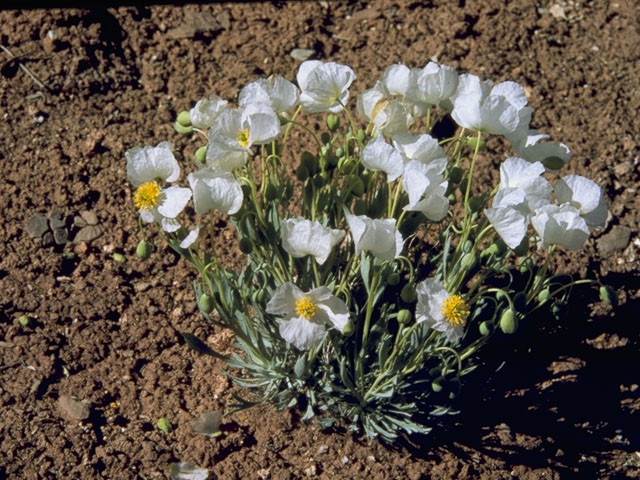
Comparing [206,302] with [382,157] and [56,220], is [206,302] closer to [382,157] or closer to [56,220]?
[382,157]

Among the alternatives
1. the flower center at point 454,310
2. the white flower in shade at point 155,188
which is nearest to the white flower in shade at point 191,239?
the white flower in shade at point 155,188

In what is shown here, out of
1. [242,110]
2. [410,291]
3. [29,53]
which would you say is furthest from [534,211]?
[29,53]

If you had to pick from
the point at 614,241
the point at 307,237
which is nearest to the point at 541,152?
the point at 307,237

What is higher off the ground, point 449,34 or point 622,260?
point 449,34

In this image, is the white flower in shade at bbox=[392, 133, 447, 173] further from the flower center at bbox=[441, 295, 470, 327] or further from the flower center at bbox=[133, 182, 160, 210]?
the flower center at bbox=[133, 182, 160, 210]

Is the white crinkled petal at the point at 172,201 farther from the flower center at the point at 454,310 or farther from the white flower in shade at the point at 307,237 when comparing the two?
the flower center at the point at 454,310

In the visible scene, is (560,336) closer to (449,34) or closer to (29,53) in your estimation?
(449,34)
